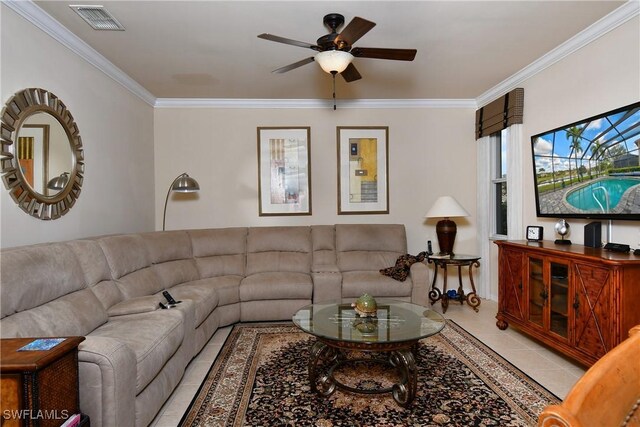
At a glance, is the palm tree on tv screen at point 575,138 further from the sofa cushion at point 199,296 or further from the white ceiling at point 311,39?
the sofa cushion at point 199,296

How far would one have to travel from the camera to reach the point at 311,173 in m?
4.81

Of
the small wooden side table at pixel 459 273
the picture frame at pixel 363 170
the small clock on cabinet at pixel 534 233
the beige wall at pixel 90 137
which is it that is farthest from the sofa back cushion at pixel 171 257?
the small clock on cabinet at pixel 534 233

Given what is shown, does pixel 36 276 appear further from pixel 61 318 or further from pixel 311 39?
pixel 311 39

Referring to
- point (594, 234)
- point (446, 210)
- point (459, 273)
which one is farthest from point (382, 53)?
point (459, 273)

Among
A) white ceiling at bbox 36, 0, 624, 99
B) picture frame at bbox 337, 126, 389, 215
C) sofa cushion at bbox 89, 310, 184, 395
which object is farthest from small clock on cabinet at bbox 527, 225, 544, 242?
sofa cushion at bbox 89, 310, 184, 395

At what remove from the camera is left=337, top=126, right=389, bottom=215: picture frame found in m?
4.83

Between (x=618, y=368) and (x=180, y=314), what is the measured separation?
2.47 meters

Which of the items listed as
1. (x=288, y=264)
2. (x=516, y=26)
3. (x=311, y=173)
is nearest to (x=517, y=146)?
(x=516, y=26)

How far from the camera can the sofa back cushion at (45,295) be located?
1.77 metres

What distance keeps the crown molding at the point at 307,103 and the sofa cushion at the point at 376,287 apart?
2.37m

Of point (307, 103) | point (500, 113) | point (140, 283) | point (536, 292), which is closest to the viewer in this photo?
point (140, 283)

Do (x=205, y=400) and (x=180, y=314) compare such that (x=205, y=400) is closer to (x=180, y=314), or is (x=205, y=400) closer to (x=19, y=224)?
(x=180, y=314)

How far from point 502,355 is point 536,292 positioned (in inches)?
24.6

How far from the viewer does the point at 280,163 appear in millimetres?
4785
